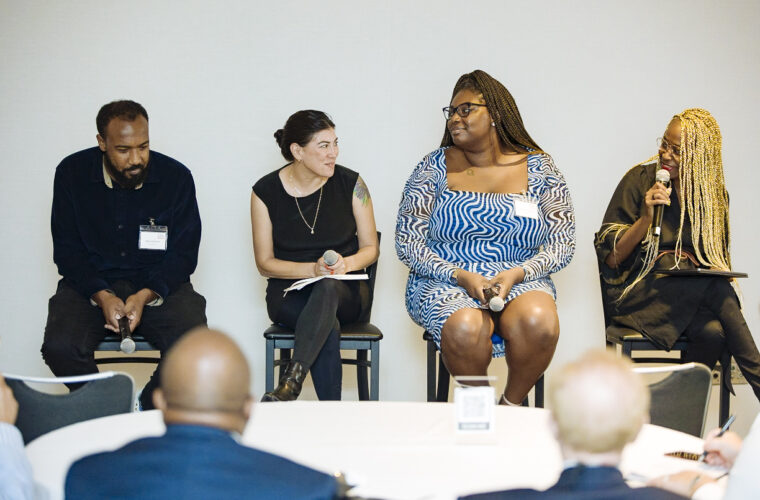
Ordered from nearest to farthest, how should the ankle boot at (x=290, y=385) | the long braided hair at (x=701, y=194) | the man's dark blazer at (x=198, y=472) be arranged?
the man's dark blazer at (x=198, y=472), the ankle boot at (x=290, y=385), the long braided hair at (x=701, y=194)

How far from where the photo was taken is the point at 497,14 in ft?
14.5

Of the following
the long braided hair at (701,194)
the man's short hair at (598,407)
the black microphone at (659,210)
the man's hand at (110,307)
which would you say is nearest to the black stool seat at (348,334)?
the man's hand at (110,307)

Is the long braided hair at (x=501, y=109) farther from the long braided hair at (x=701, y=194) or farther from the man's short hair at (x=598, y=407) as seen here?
the man's short hair at (x=598, y=407)

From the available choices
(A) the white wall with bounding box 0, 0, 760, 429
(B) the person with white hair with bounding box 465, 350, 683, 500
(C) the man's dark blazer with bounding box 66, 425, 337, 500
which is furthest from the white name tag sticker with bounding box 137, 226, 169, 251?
(B) the person with white hair with bounding box 465, 350, 683, 500

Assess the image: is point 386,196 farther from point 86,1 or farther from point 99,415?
point 99,415

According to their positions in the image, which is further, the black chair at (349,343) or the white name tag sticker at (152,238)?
the white name tag sticker at (152,238)

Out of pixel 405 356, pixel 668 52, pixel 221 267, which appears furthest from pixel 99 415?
pixel 668 52

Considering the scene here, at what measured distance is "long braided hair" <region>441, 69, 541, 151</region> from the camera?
3.66 meters

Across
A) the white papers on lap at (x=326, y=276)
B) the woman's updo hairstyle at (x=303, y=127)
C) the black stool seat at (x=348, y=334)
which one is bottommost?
the black stool seat at (x=348, y=334)

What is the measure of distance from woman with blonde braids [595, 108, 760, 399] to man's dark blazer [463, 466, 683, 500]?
2.35 meters

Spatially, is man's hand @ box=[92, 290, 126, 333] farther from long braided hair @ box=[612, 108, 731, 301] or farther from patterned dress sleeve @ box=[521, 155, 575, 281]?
long braided hair @ box=[612, 108, 731, 301]

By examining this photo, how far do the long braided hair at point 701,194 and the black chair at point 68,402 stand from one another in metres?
2.29

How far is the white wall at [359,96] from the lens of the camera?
4.23 meters

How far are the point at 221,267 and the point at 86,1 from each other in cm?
154
